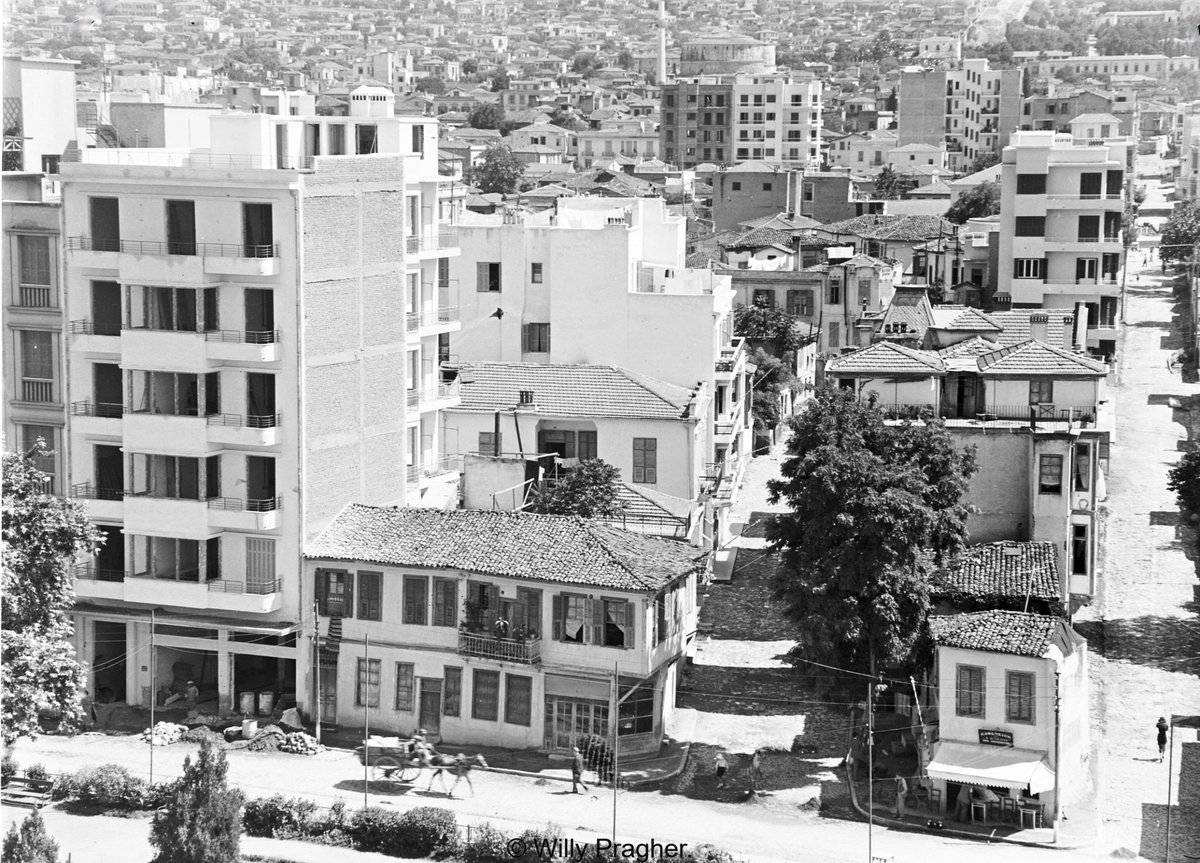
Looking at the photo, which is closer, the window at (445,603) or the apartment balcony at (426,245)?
the window at (445,603)

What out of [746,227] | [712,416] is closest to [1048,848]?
[712,416]

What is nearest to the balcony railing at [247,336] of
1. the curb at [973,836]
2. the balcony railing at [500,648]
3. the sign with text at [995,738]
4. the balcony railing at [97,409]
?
the balcony railing at [97,409]

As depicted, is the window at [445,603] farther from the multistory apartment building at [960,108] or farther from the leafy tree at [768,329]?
the multistory apartment building at [960,108]

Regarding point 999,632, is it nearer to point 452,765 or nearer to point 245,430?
point 452,765

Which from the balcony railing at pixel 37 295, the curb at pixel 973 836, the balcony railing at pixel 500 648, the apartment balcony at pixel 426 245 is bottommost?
the curb at pixel 973 836

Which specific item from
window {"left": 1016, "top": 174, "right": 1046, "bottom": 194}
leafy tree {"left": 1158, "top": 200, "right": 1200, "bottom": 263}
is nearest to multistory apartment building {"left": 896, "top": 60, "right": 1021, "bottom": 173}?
leafy tree {"left": 1158, "top": 200, "right": 1200, "bottom": 263}
